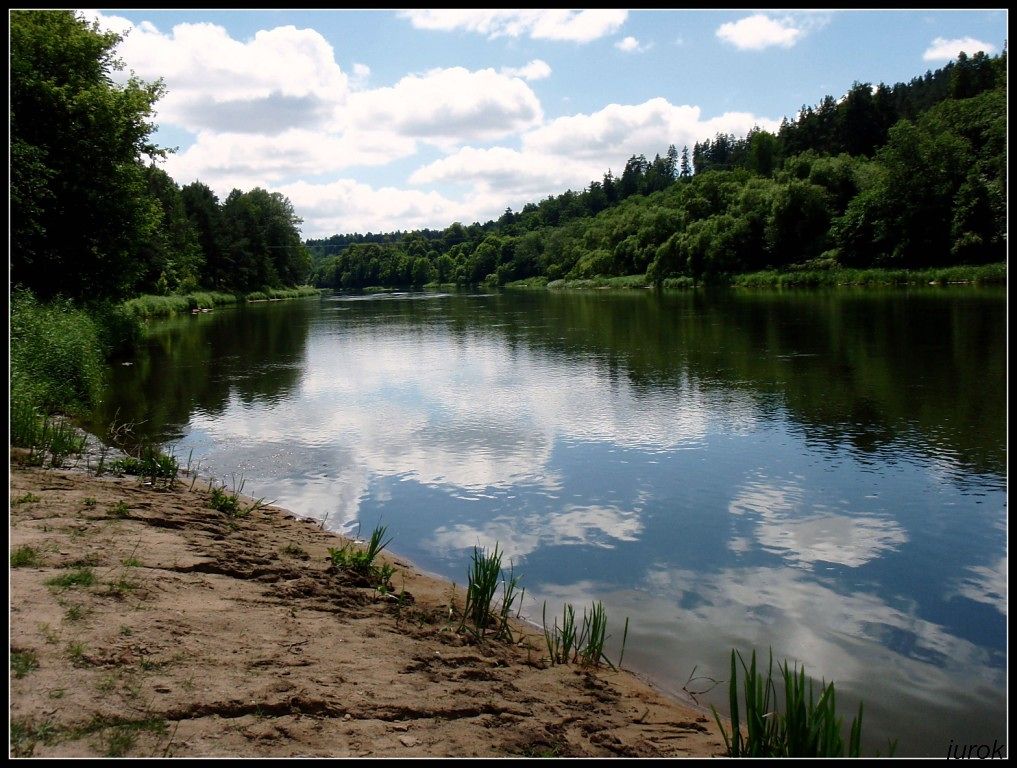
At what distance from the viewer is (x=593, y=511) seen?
11141mm

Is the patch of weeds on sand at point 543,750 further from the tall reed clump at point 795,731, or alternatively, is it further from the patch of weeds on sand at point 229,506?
the patch of weeds on sand at point 229,506

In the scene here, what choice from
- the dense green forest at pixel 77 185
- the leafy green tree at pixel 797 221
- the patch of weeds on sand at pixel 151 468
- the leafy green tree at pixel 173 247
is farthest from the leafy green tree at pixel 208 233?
the patch of weeds on sand at pixel 151 468

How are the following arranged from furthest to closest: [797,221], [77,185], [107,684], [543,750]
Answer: [797,221] → [77,185] → [543,750] → [107,684]

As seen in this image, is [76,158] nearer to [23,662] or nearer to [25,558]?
[25,558]

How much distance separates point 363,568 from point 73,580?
2.80 m

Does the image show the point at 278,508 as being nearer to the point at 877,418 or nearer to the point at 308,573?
the point at 308,573

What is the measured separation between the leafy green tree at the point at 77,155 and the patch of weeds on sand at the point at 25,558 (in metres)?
22.8

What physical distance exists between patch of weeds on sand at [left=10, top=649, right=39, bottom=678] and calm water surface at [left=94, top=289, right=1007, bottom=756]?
4.62 m

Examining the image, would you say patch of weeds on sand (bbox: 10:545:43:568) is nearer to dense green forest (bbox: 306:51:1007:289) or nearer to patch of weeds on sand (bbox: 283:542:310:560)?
patch of weeds on sand (bbox: 283:542:310:560)

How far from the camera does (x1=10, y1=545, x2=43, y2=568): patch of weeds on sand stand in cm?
640

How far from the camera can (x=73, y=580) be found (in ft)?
20.5

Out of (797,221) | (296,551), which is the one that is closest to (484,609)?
(296,551)

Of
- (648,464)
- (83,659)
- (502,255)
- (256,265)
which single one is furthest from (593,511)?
(502,255)

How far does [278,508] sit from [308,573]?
3567 millimetres
